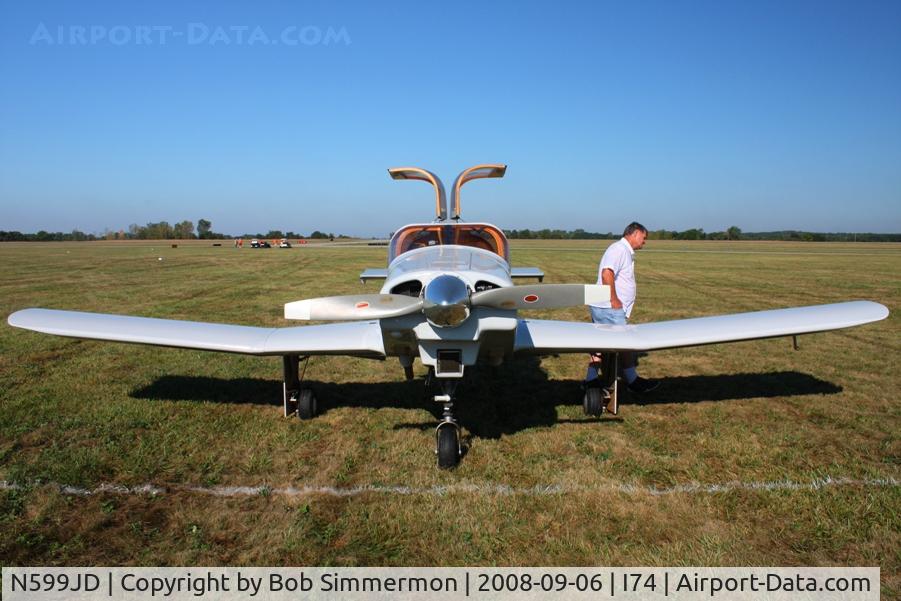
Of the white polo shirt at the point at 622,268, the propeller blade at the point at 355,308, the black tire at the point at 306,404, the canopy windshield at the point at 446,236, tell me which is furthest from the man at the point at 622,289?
the black tire at the point at 306,404

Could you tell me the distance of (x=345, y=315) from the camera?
152 inches

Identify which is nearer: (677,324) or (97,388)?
(677,324)

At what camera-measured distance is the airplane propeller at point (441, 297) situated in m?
3.82

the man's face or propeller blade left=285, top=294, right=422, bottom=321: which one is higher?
the man's face

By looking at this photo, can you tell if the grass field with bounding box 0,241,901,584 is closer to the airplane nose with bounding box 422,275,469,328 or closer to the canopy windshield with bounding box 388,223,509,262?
the airplane nose with bounding box 422,275,469,328

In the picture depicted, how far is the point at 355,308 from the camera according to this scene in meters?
3.89

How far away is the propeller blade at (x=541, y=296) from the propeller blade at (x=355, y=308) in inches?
22.0

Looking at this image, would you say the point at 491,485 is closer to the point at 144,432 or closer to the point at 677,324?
the point at 677,324

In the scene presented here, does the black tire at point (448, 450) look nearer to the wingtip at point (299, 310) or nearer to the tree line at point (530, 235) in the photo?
the wingtip at point (299, 310)

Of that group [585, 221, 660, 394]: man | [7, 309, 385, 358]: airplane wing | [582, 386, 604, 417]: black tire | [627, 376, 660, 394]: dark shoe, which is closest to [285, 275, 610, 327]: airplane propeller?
[7, 309, 385, 358]: airplane wing

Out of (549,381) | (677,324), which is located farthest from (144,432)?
(677,324)

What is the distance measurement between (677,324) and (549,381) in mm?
2062

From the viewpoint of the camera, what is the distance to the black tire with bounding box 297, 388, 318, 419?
5.66 metres

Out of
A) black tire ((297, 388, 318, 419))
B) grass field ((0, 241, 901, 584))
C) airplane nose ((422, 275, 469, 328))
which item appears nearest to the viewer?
grass field ((0, 241, 901, 584))
